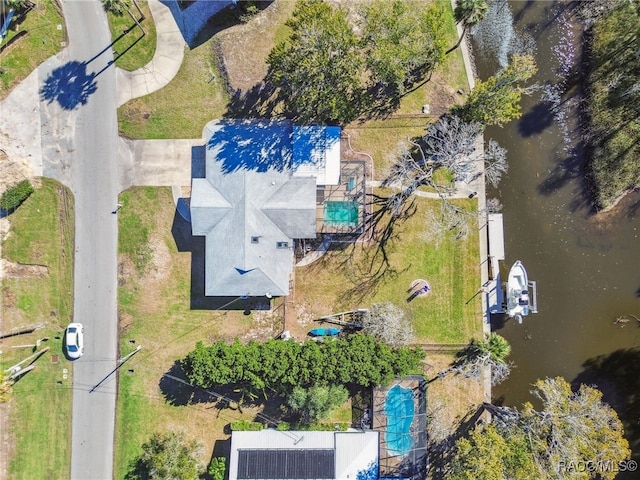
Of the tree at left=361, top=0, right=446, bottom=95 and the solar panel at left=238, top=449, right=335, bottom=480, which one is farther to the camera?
the solar panel at left=238, top=449, right=335, bottom=480

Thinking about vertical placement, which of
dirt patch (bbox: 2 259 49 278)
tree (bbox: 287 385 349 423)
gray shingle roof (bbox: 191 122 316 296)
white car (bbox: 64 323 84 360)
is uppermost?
gray shingle roof (bbox: 191 122 316 296)

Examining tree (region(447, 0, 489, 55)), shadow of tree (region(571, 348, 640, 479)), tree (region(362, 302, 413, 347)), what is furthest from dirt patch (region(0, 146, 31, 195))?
shadow of tree (region(571, 348, 640, 479))

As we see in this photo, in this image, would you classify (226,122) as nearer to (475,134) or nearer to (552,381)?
(475,134)

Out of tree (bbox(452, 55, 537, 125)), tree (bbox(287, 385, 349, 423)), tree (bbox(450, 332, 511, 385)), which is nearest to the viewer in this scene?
tree (bbox(452, 55, 537, 125))

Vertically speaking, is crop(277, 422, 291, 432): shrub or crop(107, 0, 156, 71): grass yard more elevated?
crop(107, 0, 156, 71): grass yard

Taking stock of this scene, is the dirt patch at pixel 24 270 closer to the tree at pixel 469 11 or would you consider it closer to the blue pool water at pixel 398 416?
the blue pool water at pixel 398 416

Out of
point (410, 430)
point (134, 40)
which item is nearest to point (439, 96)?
point (134, 40)

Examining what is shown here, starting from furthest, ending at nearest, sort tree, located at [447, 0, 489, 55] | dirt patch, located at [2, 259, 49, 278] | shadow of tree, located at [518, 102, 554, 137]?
shadow of tree, located at [518, 102, 554, 137], dirt patch, located at [2, 259, 49, 278], tree, located at [447, 0, 489, 55]

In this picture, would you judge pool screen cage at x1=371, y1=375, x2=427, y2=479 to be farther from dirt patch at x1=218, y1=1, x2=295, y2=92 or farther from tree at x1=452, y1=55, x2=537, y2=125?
dirt patch at x1=218, y1=1, x2=295, y2=92
